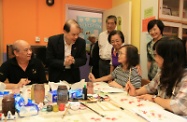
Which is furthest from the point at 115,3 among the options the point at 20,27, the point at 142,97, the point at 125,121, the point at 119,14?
the point at 125,121

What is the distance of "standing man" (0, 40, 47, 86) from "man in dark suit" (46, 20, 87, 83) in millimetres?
197

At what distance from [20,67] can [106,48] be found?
1533mm

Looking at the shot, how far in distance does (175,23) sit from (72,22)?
191 centimetres

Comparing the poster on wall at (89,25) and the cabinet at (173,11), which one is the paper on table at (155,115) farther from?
the poster on wall at (89,25)

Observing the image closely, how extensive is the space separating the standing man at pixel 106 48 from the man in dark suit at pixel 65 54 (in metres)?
0.94

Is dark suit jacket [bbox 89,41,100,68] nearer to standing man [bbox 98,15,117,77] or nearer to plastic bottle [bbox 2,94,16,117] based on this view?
standing man [bbox 98,15,117,77]

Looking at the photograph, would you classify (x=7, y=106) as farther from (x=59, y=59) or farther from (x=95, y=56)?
(x=95, y=56)

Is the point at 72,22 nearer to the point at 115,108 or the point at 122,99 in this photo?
the point at 122,99

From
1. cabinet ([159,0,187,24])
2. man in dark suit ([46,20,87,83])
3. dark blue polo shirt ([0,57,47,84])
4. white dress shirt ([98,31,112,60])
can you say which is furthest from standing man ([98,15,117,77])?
dark blue polo shirt ([0,57,47,84])

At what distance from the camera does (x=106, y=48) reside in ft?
10.3

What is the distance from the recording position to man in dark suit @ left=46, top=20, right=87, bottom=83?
2059mm

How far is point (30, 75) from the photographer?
2023mm

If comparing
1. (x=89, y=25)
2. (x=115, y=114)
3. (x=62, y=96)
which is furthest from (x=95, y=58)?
(x=115, y=114)

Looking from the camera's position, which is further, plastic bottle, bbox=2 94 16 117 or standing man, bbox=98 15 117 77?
standing man, bbox=98 15 117 77
